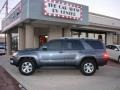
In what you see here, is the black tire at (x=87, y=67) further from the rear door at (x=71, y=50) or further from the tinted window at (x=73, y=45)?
the tinted window at (x=73, y=45)

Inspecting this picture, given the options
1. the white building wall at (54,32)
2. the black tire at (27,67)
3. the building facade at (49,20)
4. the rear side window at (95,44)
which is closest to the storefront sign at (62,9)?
the building facade at (49,20)

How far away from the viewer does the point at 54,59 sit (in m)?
12.3

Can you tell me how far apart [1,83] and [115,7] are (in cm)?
2494

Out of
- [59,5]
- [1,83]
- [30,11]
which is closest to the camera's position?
[1,83]

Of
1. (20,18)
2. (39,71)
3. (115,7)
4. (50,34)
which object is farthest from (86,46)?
(115,7)

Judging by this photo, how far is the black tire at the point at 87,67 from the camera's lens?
12.4 m

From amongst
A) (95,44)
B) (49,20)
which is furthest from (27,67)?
(49,20)

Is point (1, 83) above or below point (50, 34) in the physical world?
below

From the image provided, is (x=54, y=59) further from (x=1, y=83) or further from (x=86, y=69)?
(x=1, y=83)

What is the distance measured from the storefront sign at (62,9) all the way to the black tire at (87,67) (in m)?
5.63

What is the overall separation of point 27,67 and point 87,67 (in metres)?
3.17

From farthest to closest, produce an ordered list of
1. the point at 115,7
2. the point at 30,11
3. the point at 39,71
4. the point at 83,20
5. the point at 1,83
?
the point at 115,7
the point at 83,20
the point at 30,11
the point at 39,71
the point at 1,83

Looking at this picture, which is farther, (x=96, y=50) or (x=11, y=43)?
(x=11, y=43)

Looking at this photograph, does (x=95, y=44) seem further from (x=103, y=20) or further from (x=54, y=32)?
(x=103, y=20)
